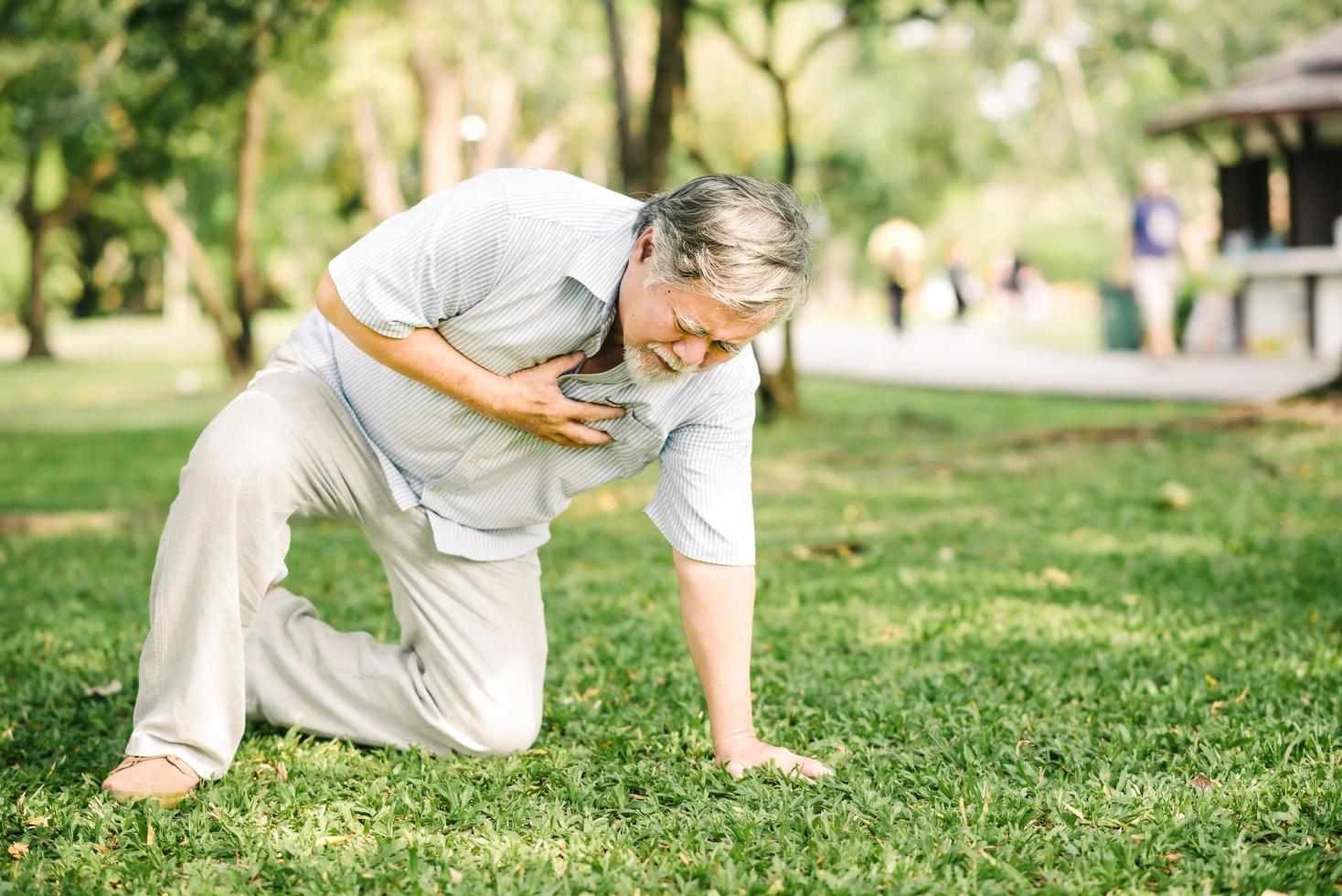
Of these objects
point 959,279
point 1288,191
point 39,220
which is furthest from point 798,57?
point 39,220

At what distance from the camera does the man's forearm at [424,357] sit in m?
3.10

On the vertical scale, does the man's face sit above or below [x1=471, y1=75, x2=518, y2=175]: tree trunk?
below

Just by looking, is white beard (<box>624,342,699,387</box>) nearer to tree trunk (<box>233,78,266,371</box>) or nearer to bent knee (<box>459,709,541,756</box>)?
bent knee (<box>459,709,541,756</box>)

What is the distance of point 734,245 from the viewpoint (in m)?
2.74

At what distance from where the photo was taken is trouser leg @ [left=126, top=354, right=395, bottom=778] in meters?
3.13

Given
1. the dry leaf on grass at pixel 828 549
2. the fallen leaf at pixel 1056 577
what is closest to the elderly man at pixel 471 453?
the fallen leaf at pixel 1056 577

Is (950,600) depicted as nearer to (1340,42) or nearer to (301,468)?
(301,468)

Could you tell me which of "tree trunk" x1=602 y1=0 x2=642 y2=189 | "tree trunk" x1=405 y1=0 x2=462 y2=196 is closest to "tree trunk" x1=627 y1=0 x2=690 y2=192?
"tree trunk" x1=602 y1=0 x2=642 y2=189

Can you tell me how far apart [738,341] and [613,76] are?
28.2ft

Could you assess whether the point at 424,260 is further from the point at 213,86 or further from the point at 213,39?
the point at 213,86

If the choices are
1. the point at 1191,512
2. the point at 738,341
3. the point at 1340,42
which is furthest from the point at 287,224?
the point at 738,341

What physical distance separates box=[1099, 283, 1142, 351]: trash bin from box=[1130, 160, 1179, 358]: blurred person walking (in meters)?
3.04

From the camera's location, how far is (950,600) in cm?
513

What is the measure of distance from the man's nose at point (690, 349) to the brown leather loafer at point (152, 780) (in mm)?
1471
